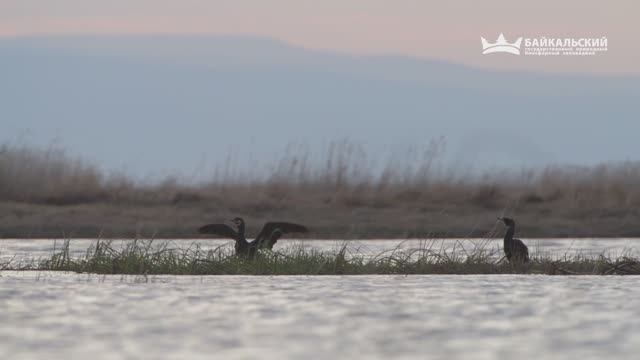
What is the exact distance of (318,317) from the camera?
1051 cm

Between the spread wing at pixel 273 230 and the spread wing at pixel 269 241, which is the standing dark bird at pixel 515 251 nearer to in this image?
the spread wing at pixel 273 230

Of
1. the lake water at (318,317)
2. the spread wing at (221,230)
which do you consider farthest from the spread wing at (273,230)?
the lake water at (318,317)

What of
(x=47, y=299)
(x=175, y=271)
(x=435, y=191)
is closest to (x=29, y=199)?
(x=435, y=191)

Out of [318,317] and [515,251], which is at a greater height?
Answer: [515,251]

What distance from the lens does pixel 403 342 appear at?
905 centimetres

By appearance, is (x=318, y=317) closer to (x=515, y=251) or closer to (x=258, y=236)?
(x=515, y=251)

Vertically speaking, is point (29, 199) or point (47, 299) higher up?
point (29, 199)

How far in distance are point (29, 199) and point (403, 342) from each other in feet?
74.5

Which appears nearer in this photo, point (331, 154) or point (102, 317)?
point (102, 317)

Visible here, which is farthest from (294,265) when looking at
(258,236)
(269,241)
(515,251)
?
(515,251)

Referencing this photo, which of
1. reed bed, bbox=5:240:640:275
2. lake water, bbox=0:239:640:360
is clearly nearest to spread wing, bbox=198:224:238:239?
reed bed, bbox=5:240:640:275

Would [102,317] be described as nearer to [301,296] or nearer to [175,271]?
[301,296]

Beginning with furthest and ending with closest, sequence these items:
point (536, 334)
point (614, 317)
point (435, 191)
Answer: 1. point (435, 191)
2. point (614, 317)
3. point (536, 334)

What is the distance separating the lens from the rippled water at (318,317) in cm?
866
